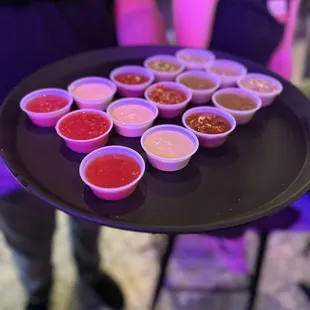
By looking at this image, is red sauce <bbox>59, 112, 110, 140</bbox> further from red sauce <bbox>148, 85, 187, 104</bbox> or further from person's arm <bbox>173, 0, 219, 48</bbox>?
person's arm <bbox>173, 0, 219, 48</bbox>

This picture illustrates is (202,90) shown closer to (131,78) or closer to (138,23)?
(131,78)

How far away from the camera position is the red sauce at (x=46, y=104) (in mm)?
1164

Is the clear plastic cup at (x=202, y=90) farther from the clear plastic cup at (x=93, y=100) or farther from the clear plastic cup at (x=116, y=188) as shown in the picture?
the clear plastic cup at (x=116, y=188)

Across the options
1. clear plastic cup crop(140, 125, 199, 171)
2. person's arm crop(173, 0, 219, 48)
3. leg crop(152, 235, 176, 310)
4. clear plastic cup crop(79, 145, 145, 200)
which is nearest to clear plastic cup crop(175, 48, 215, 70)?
person's arm crop(173, 0, 219, 48)

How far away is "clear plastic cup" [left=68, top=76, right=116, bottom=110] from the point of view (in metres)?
1.19

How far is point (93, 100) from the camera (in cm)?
118

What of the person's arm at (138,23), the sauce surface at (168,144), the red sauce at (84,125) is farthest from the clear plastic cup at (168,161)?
the person's arm at (138,23)

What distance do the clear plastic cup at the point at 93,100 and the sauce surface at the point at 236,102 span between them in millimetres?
318

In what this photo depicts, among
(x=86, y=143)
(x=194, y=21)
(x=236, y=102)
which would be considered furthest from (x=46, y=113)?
(x=194, y=21)

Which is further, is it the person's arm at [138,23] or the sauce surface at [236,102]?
the person's arm at [138,23]

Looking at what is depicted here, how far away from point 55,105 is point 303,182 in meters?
0.68

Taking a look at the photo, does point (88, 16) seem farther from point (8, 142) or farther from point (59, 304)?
point (59, 304)

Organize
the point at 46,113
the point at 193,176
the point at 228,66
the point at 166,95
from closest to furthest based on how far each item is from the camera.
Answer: the point at 193,176 < the point at 46,113 < the point at 166,95 < the point at 228,66

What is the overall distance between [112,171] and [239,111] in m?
0.41
